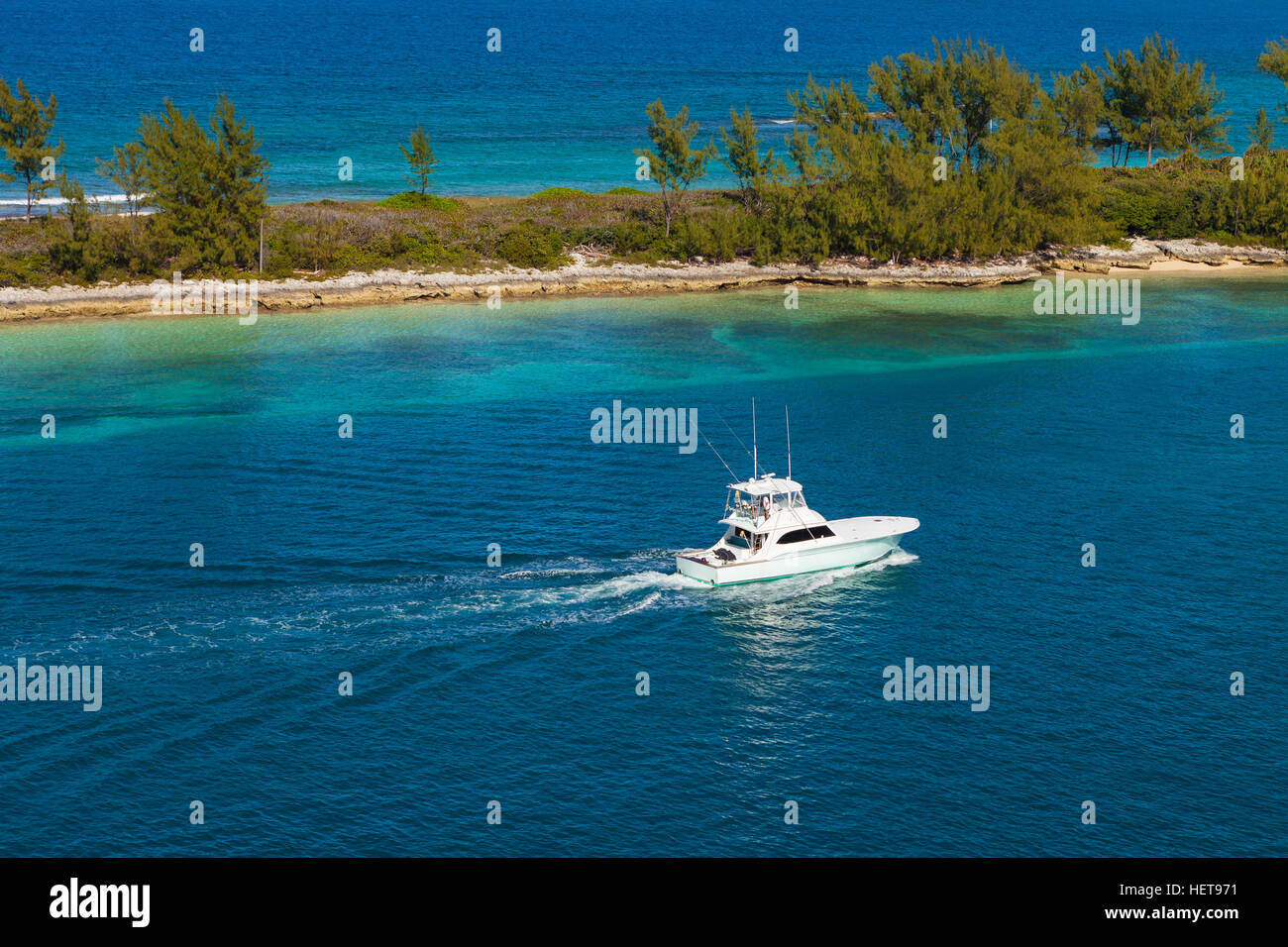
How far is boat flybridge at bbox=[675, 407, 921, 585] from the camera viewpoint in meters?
58.1

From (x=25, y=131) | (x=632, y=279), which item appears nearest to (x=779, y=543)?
(x=632, y=279)

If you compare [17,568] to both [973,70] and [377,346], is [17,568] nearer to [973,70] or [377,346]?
[377,346]

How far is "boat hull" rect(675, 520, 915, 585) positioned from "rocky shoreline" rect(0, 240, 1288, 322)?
66.1 metres

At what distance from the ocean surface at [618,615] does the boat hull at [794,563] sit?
2.21 ft

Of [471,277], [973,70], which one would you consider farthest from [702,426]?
[973,70]

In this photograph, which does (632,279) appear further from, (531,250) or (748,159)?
(748,159)

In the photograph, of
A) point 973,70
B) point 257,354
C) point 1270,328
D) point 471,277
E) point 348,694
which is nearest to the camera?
point 348,694

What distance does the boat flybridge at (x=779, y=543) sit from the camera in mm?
58056

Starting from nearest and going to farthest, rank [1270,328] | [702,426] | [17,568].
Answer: [17,568]
[702,426]
[1270,328]

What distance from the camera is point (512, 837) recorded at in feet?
135

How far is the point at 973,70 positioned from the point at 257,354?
8220 cm

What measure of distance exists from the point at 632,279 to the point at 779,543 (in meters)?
69.6

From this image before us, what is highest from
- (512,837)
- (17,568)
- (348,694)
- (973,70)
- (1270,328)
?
(973,70)

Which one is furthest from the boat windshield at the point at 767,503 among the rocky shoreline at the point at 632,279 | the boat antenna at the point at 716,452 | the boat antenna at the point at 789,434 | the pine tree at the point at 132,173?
the pine tree at the point at 132,173
